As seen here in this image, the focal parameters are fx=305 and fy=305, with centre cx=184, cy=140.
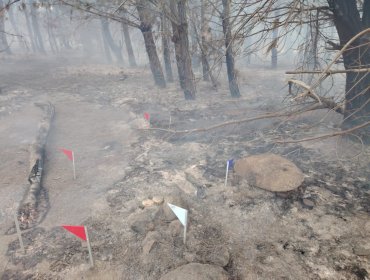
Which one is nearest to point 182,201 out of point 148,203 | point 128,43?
point 148,203

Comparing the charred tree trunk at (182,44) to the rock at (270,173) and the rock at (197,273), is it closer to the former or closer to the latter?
the rock at (270,173)

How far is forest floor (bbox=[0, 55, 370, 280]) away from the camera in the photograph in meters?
4.40

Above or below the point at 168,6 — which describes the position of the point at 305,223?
below

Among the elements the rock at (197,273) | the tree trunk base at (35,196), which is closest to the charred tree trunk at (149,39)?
the tree trunk base at (35,196)

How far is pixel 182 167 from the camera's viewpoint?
728cm

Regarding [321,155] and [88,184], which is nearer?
[88,184]

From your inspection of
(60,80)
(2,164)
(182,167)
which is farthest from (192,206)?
(60,80)

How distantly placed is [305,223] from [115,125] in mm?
7276

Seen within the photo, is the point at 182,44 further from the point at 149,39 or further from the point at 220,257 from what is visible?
the point at 220,257

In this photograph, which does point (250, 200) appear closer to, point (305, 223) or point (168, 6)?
point (305, 223)

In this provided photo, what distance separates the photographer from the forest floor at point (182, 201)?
4402mm

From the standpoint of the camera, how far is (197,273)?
3.91m

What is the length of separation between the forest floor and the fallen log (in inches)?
7.1

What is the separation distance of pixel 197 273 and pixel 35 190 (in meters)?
4.11
